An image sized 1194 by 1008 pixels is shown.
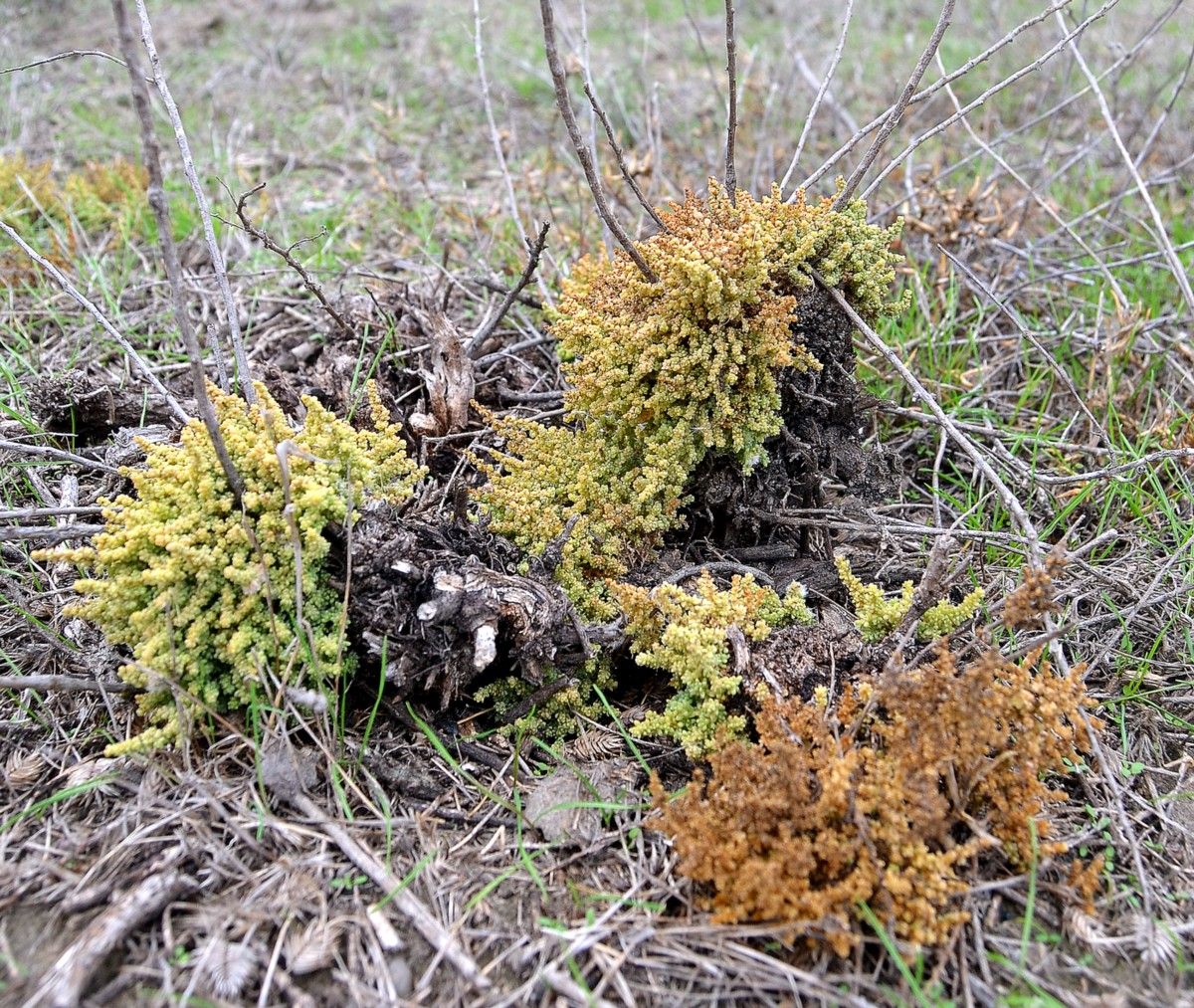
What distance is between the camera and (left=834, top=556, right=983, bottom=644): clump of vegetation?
226 centimetres

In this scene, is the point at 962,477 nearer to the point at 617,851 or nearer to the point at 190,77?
the point at 617,851

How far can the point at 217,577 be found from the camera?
6.81 ft

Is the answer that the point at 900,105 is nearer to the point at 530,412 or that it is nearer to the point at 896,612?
the point at 896,612

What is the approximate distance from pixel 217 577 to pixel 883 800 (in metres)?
1.55

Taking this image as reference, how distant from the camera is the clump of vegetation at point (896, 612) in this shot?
2.26 metres

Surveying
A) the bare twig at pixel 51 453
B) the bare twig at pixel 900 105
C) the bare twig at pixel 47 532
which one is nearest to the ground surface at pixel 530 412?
the bare twig at pixel 51 453

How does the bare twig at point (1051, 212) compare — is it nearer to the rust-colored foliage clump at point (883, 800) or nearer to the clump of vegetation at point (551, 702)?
the rust-colored foliage clump at point (883, 800)

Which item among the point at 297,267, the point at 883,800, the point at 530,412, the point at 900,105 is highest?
the point at 900,105

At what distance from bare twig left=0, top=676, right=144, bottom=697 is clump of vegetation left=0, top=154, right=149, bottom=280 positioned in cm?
267

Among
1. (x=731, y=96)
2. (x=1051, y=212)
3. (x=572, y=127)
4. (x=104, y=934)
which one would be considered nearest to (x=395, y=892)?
(x=104, y=934)

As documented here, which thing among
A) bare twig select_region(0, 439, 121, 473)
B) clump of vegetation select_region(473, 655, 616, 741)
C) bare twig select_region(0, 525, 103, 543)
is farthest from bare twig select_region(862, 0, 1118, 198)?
bare twig select_region(0, 525, 103, 543)

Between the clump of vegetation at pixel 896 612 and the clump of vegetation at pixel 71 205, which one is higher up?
the clump of vegetation at pixel 71 205

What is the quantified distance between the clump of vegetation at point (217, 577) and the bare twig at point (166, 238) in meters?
0.08

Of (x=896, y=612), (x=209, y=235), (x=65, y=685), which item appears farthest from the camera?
(x=209, y=235)
